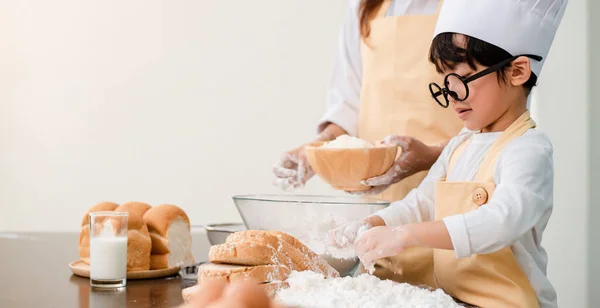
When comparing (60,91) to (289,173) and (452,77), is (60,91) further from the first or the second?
(452,77)

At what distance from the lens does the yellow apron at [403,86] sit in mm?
1954

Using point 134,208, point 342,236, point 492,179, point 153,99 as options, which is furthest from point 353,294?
point 153,99

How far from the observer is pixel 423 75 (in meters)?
1.98

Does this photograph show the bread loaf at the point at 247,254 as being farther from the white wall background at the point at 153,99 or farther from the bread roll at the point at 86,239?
the white wall background at the point at 153,99

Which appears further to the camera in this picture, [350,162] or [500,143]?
[350,162]

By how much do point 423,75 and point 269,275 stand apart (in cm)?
112

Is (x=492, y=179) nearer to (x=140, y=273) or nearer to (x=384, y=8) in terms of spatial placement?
(x=140, y=273)

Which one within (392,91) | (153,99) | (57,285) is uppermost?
(392,91)

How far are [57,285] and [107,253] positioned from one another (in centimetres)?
12

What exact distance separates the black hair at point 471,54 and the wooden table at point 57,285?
2.20 feet

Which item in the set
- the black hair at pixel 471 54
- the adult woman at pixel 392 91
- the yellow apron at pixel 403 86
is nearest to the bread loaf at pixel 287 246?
the black hair at pixel 471 54

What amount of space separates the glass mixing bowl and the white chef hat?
1.27 feet

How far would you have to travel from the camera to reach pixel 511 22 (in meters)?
1.26

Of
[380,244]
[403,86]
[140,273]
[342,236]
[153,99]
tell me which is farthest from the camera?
[153,99]
